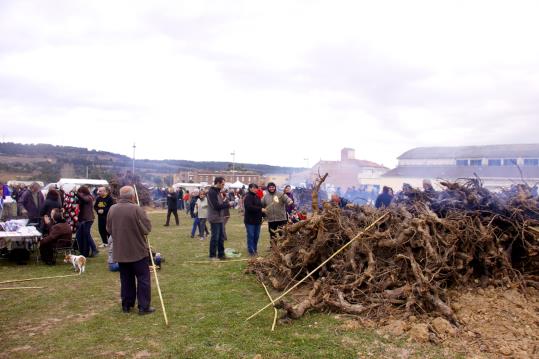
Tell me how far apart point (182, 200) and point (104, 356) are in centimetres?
2435

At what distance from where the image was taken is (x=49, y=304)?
593 centimetres

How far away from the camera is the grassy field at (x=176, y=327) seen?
432 cm

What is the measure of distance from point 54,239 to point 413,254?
714 centimetres

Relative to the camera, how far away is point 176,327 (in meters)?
5.04

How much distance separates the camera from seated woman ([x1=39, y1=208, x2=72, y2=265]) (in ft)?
28.2

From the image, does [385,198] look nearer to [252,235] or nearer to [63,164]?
[252,235]

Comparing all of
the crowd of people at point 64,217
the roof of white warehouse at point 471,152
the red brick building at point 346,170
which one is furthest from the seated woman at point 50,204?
the red brick building at point 346,170

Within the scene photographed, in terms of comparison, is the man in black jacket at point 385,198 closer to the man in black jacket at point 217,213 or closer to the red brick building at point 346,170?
the man in black jacket at point 217,213

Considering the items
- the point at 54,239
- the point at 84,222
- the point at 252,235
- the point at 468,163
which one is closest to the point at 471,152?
the point at 468,163

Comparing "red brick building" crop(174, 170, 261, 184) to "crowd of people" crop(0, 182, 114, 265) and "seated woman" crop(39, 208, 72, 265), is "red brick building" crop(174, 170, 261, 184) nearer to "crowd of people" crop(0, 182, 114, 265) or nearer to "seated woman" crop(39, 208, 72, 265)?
"crowd of people" crop(0, 182, 114, 265)

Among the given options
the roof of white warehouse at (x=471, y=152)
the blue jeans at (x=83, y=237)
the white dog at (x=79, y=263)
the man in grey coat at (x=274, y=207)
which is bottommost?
the white dog at (x=79, y=263)

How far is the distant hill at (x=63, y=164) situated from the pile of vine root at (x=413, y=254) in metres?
40.0

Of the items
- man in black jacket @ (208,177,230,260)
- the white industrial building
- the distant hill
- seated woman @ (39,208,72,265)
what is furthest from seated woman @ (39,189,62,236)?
the distant hill

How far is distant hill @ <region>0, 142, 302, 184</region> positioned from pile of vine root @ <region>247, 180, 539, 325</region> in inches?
1573
